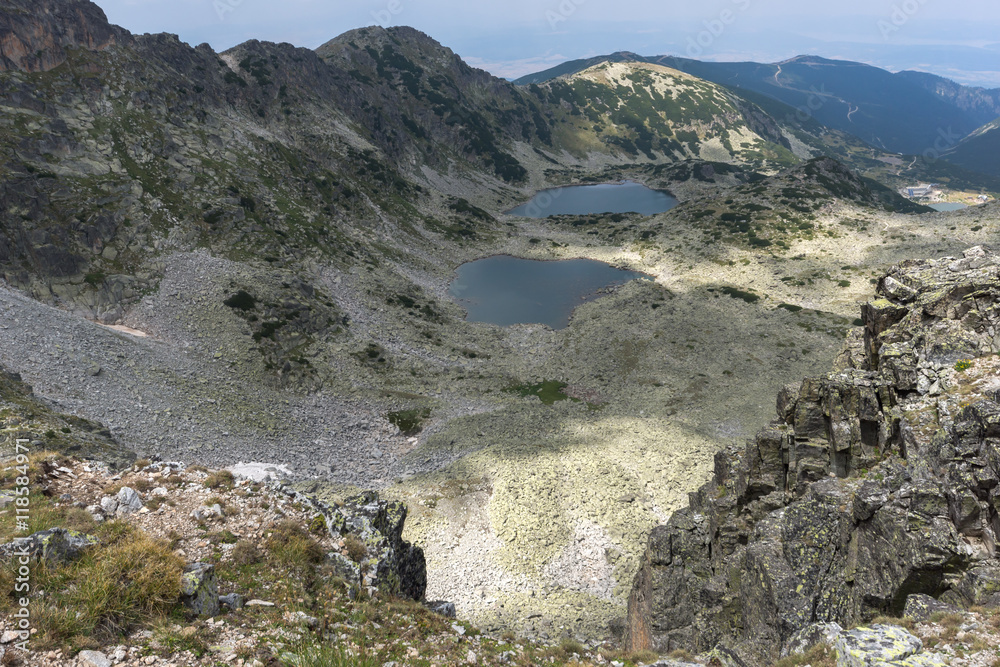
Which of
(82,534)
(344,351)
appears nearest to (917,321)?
(82,534)

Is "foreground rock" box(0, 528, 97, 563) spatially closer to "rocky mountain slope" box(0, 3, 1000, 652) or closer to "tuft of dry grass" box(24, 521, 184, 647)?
"tuft of dry grass" box(24, 521, 184, 647)

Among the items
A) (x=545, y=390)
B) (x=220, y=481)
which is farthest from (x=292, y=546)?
(x=545, y=390)

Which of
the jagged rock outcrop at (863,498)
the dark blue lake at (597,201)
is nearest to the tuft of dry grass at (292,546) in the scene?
the jagged rock outcrop at (863,498)

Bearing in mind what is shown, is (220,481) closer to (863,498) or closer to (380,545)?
→ (380,545)

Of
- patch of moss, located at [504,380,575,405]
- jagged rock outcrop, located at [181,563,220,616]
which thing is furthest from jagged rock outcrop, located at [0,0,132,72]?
jagged rock outcrop, located at [181,563,220,616]

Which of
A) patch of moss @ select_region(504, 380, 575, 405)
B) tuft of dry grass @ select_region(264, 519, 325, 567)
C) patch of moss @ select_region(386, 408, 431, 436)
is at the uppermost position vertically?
tuft of dry grass @ select_region(264, 519, 325, 567)

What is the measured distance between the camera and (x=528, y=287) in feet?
309

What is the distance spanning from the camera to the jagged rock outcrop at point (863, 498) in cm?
1374

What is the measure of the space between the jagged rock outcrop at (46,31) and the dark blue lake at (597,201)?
101m

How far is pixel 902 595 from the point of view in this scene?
13.5m

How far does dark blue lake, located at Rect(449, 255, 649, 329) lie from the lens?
268 ft

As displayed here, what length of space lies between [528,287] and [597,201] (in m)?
83.1

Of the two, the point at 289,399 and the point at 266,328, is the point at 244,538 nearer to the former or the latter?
the point at 289,399

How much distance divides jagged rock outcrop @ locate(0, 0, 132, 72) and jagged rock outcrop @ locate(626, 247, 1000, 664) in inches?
3961
